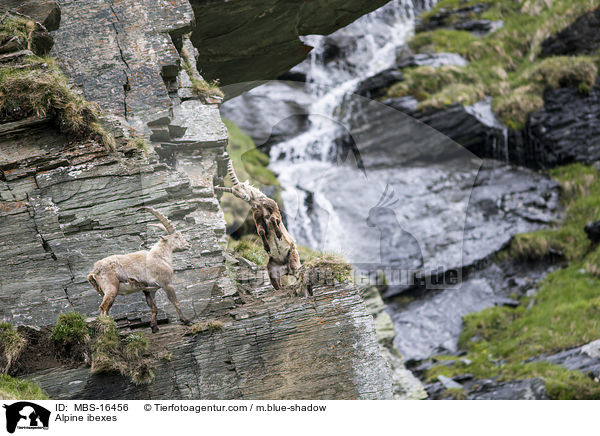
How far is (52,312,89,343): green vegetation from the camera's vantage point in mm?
10242

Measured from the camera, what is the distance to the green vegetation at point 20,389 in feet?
30.6

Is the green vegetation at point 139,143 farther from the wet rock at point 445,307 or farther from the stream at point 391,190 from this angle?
the wet rock at point 445,307

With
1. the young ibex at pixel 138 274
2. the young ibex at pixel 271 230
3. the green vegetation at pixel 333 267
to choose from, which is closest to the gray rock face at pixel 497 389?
the green vegetation at pixel 333 267

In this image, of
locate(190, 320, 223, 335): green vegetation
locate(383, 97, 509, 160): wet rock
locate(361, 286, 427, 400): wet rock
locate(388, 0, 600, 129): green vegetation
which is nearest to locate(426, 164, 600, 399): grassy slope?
Result: locate(361, 286, 427, 400): wet rock

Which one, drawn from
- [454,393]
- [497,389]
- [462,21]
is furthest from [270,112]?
[497,389]

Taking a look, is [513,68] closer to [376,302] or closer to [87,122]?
[376,302]

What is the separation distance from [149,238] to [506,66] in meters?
24.8

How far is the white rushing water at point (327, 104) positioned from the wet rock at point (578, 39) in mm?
7048

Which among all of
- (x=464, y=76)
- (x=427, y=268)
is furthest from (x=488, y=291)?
(x=464, y=76)

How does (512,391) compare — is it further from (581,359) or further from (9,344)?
(9,344)

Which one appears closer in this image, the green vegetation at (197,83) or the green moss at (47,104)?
the green moss at (47,104)

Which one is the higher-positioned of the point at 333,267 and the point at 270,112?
the point at 333,267

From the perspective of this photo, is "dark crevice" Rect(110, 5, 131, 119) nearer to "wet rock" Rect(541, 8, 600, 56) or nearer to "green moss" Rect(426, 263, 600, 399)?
"green moss" Rect(426, 263, 600, 399)

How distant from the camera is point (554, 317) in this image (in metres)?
22.0
